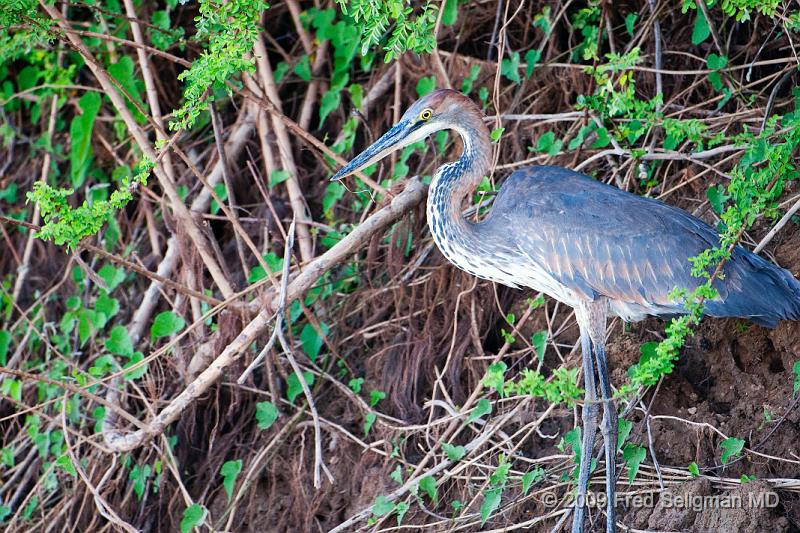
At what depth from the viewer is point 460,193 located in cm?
407

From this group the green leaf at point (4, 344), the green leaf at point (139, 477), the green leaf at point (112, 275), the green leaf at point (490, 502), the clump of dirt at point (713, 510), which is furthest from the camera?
the green leaf at point (4, 344)

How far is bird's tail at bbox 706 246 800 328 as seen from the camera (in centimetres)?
366

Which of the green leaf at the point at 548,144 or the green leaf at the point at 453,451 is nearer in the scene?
the green leaf at the point at 453,451

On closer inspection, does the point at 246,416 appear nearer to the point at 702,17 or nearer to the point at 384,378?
the point at 384,378

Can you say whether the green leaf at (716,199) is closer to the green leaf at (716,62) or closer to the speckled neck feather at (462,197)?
the green leaf at (716,62)

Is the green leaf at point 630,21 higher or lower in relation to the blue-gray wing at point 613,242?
higher

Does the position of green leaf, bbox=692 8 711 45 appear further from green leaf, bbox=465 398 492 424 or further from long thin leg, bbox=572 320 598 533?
green leaf, bbox=465 398 492 424

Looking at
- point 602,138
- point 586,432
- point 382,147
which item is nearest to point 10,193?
point 382,147

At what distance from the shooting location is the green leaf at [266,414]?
15.5 ft

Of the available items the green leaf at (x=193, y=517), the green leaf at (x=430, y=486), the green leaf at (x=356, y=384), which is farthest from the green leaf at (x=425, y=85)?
the green leaf at (x=193, y=517)

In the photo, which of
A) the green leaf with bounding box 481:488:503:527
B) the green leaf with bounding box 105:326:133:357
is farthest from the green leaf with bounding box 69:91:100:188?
the green leaf with bounding box 481:488:503:527

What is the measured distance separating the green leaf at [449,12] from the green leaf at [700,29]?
1.19 metres

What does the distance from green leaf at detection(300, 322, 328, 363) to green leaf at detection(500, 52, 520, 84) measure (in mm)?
1589

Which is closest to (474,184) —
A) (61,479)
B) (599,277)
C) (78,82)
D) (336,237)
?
(599,277)
